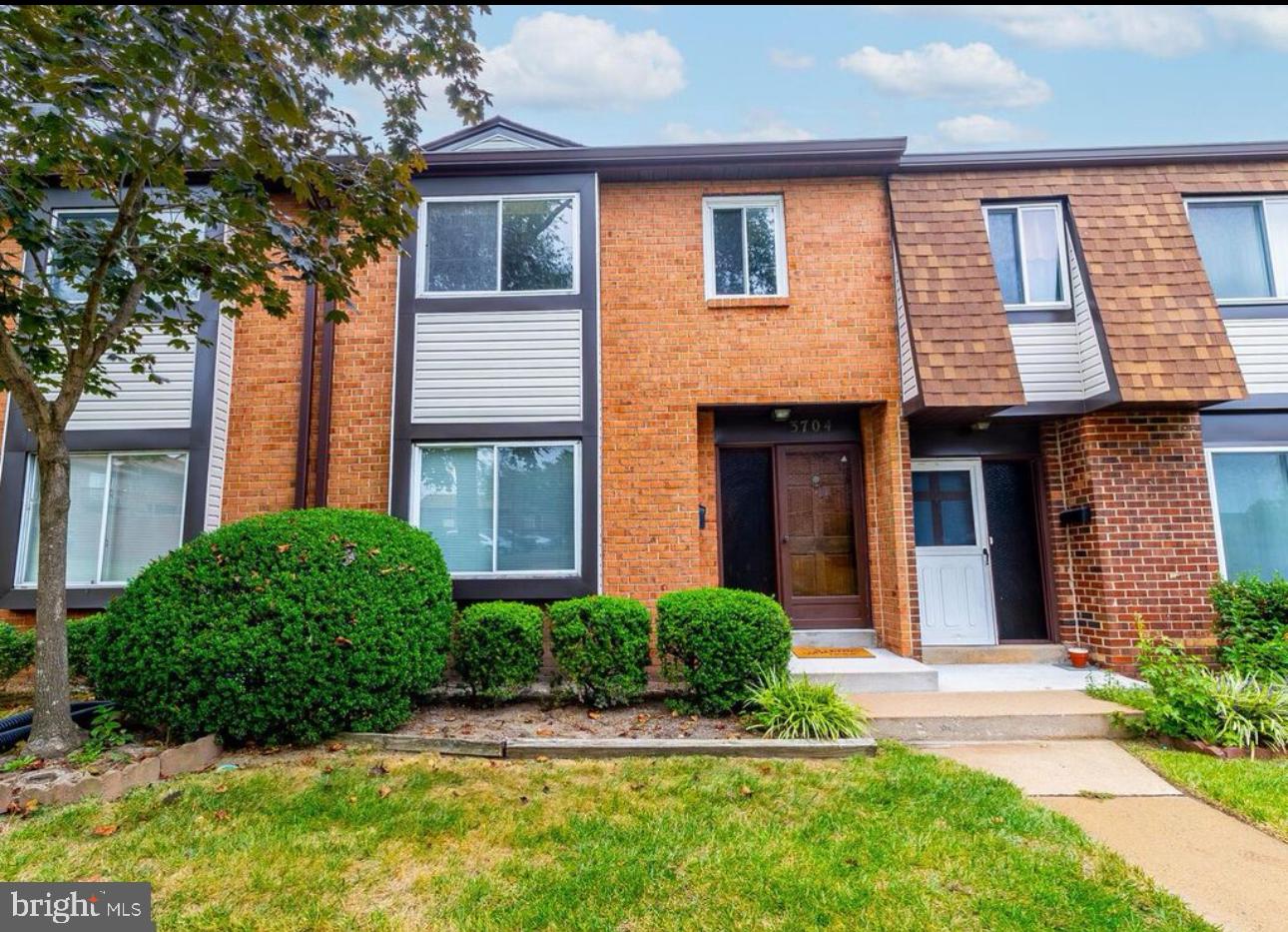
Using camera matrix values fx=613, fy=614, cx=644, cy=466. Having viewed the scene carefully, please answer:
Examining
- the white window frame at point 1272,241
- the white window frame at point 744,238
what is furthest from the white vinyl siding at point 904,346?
the white window frame at point 1272,241

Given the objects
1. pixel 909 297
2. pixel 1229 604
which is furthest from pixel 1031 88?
pixel 1229 604

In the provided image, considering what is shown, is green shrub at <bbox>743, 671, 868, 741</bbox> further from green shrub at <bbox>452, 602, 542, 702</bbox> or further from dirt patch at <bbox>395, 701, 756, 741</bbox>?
green shrub at <bbox>452, 602, 542, 702</bbox>

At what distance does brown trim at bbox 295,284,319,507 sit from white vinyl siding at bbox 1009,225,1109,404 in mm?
7826

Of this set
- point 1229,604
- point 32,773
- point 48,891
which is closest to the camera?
point 48,891

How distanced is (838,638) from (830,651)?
0.33 meters

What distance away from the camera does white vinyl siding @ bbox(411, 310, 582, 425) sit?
6691 mm

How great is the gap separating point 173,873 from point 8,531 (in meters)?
5.95

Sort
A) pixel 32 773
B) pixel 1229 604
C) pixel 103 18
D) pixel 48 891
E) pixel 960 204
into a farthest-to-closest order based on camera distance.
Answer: pixel 960 204, pixel 1229 604, pixel 32 773, pixel 103 18, pixel 48 891

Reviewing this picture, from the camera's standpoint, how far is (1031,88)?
108 inches

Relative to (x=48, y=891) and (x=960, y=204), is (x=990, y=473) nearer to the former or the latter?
(x=960, y=204)

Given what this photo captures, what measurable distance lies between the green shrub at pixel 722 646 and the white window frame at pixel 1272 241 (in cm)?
646

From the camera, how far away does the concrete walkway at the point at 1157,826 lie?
8.96ft

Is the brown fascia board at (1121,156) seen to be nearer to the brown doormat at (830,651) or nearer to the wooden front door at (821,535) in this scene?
the wooden front door at (821,535)

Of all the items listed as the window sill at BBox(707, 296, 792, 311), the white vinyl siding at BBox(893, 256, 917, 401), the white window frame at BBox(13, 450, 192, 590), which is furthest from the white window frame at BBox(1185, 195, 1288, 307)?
the white window frame at BBox(13, 450, 192, 590)
